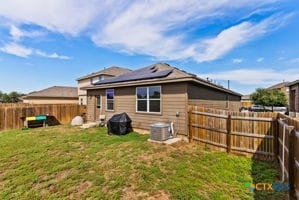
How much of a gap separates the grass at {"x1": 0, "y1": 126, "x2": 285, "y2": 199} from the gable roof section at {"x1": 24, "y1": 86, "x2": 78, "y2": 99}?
28.0 meters

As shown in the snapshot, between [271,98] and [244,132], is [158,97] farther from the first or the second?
[271,98]

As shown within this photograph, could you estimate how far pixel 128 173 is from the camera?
14.2ft

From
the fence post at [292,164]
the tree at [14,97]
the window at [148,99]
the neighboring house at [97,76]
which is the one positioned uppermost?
the neighboring house at [97,76]

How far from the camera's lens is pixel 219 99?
460 inches

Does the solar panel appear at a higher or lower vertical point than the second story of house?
lower

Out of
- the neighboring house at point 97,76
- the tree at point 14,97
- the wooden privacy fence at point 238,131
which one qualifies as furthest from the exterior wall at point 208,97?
the tree at point 14,97

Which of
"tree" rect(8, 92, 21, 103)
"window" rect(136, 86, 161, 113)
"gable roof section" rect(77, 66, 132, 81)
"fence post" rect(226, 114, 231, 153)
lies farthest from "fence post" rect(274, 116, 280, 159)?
"tree" rect(8, 92, 21, 103)

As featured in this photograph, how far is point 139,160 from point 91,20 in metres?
8.52

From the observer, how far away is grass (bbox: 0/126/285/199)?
3.49 metres

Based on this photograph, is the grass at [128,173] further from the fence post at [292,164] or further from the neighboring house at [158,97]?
the neighboring house at [158,97]

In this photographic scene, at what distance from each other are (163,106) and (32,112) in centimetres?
1068

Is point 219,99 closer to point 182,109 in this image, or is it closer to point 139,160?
point 182,109

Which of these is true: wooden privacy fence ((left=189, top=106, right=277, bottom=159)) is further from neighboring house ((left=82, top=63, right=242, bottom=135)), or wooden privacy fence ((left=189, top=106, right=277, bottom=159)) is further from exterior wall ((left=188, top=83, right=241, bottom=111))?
exterior wall ((left=188, top=83, right=241, bottom=111))

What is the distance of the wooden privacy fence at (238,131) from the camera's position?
5.10 metres
